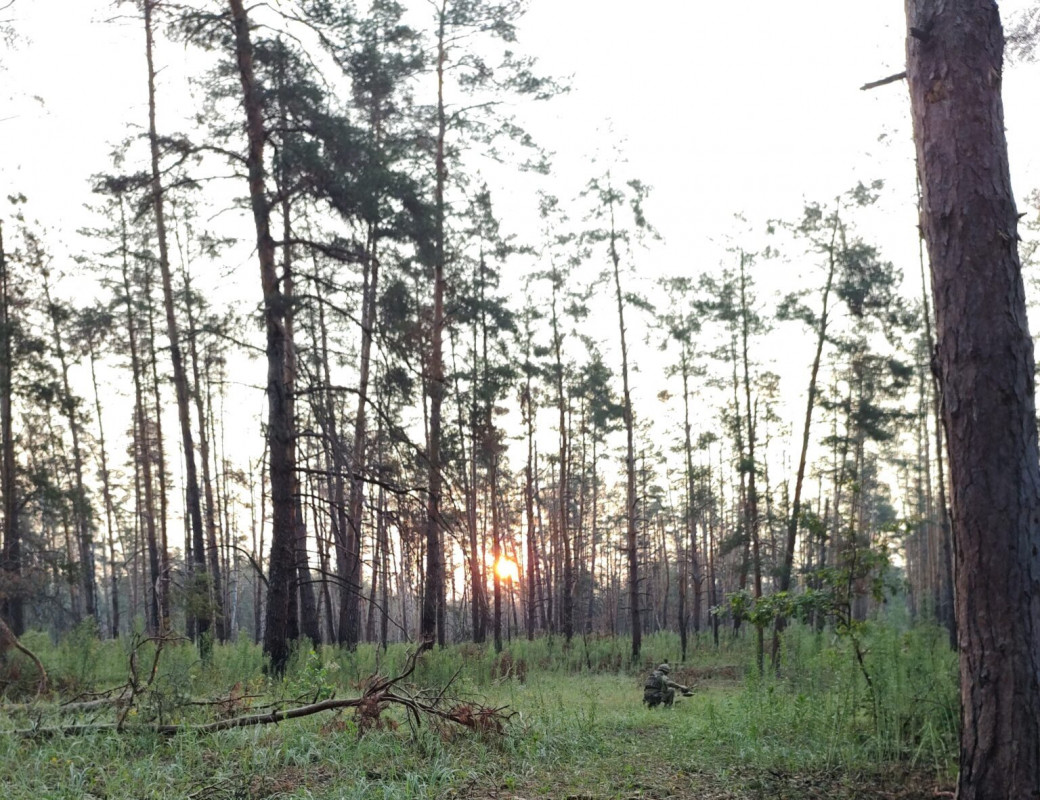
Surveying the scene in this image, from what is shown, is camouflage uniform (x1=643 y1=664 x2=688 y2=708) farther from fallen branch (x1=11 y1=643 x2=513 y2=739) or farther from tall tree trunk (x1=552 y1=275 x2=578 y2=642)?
tall tree trunk (x1=552 y1=275 x2=578 y2=642)

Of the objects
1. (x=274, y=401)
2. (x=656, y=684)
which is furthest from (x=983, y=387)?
(x=656, y=684)

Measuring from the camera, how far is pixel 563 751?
602 centimetres

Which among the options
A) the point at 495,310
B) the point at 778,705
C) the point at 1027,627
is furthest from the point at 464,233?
the point at 1027,627

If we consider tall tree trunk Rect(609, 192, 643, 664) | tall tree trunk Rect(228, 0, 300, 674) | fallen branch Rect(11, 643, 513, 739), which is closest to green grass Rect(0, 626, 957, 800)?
fallen branch Rect(11, 643, 513, 739)

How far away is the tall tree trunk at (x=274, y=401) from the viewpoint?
385 inches

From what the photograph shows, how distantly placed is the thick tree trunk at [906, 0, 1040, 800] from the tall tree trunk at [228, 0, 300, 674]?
7251mm

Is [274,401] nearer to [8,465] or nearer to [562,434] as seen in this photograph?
[8,465]

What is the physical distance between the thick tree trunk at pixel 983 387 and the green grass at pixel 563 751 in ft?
3.97

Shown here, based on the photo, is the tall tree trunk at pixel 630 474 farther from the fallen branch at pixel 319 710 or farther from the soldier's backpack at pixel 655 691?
the fallen branch at pixel 319 710

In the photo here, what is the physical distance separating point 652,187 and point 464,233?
5.44 meters

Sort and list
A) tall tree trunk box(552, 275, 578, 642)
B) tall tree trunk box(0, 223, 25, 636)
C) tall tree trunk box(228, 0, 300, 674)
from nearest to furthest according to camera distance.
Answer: tall tree trunk box(228, 0, 300, 674) → tall tree trunk box(0, 223, 25, 636) → tall tree trunk box(552, 275, 578, 642)

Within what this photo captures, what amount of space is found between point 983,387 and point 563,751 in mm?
3906

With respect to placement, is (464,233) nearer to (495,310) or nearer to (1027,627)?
(495,310)

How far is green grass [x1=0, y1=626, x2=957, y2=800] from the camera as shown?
4.80 metres
